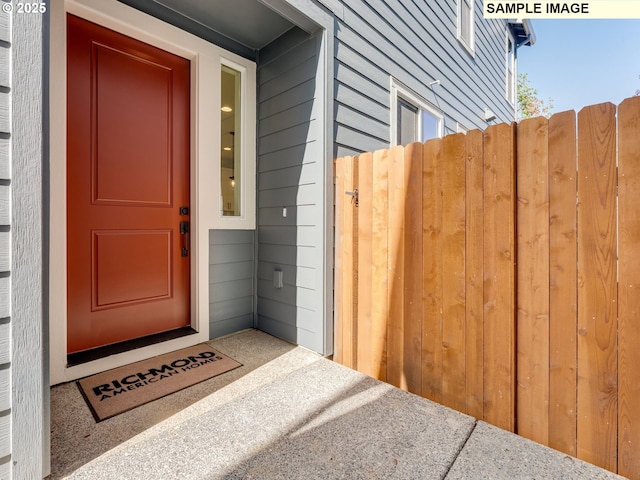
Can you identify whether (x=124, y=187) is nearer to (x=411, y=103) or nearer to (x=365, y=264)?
(x=365, y=264)

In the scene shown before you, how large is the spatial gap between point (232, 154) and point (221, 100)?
482mm

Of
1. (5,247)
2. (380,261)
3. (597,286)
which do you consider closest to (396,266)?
(380,261)

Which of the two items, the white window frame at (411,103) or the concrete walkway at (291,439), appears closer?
the concrete walkway at (291,439)

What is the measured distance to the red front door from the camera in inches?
86.0

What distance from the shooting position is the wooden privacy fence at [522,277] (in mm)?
1334

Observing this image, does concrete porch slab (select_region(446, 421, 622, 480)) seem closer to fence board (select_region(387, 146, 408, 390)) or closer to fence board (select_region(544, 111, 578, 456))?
fence board (select_region(544, 111, 578, 456))

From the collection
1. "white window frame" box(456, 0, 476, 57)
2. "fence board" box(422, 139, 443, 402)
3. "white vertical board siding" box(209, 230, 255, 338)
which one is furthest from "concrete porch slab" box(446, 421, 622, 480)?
"white window frame" box(456, 0, 476, 57)

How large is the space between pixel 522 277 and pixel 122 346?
2649mm

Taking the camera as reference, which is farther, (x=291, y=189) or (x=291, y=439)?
(x=291, y=189)

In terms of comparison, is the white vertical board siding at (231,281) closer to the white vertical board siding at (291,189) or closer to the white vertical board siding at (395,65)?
the white vertical board siding at (291,189)

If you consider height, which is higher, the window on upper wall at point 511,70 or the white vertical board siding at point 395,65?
the window on upper wall at point 511,70

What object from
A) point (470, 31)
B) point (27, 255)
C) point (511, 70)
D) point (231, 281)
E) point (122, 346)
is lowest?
point (122, 346)

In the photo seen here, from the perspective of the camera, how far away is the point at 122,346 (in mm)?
2357

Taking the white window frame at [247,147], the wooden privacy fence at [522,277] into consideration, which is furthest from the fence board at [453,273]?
the white window frame at [247,147]
